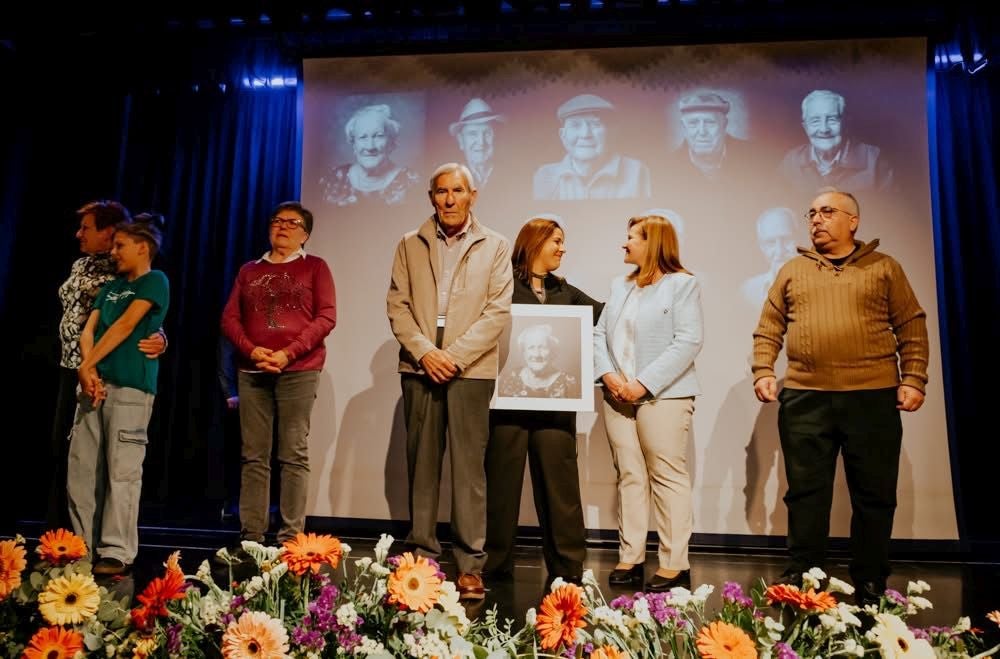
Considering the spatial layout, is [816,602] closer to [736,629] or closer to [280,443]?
[736,629]

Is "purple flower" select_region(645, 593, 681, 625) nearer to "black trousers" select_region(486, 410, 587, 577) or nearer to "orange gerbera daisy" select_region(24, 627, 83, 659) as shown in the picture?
"orange gerbera daisy" select_region(24, 627, 83, 659)

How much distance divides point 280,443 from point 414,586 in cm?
245

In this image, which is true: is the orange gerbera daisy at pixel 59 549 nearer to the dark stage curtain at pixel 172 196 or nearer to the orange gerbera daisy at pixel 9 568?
the orange gerbera daisy at pixel 9 568

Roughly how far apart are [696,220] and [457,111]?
159 centimetres

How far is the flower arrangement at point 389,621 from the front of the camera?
2.88ft

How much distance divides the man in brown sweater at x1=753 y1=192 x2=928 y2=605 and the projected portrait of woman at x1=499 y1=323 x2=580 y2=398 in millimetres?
849

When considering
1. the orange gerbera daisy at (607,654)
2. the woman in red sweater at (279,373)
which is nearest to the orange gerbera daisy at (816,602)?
the orange gerbera daisy at (607,654)

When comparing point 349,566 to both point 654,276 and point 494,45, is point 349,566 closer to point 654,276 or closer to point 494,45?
point 654,276

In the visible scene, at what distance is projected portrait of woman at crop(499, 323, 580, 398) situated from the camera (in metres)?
2.92

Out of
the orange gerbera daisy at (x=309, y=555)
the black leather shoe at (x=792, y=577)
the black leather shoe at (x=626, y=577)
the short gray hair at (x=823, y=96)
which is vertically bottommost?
the black leather shoe at (x=626, y=577)

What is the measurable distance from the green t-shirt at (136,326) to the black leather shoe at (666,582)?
226 centimetres

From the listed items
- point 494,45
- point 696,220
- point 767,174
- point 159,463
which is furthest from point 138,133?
point 767,174

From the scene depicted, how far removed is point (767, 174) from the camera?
3998 millimetres

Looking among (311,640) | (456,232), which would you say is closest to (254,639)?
(311,640)
